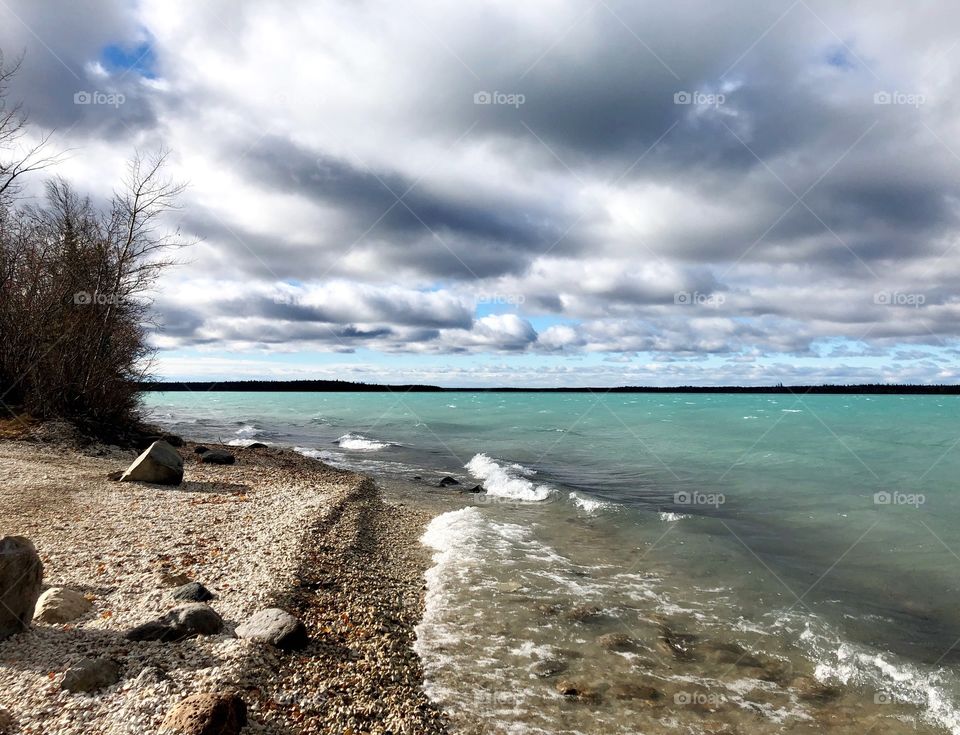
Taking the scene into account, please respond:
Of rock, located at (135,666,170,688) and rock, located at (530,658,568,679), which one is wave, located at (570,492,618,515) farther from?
rock, located at (135,666,170,688)

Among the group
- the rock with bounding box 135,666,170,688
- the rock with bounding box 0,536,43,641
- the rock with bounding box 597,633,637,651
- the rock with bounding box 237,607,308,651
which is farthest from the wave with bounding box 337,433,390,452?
the rock with bounding box 135,666,170,688

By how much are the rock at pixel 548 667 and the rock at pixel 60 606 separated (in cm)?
622

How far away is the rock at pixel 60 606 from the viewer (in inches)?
265

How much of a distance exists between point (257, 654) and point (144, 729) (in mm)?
1517

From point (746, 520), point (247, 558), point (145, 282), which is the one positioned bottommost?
point (746, 520)

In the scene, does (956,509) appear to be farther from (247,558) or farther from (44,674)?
(44,674)

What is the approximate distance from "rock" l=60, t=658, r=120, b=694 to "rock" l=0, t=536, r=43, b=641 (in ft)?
4.24

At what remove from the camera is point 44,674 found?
5602 millimetres

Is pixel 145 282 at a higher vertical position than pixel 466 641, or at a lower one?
higher

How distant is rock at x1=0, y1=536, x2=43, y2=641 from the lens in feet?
20.0

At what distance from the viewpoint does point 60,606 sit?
22.5 feet

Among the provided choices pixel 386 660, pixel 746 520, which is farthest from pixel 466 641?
pixel 746 520

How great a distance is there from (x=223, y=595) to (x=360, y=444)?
3246 centimetres

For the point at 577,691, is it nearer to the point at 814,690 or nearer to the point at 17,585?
the point at 814,690
